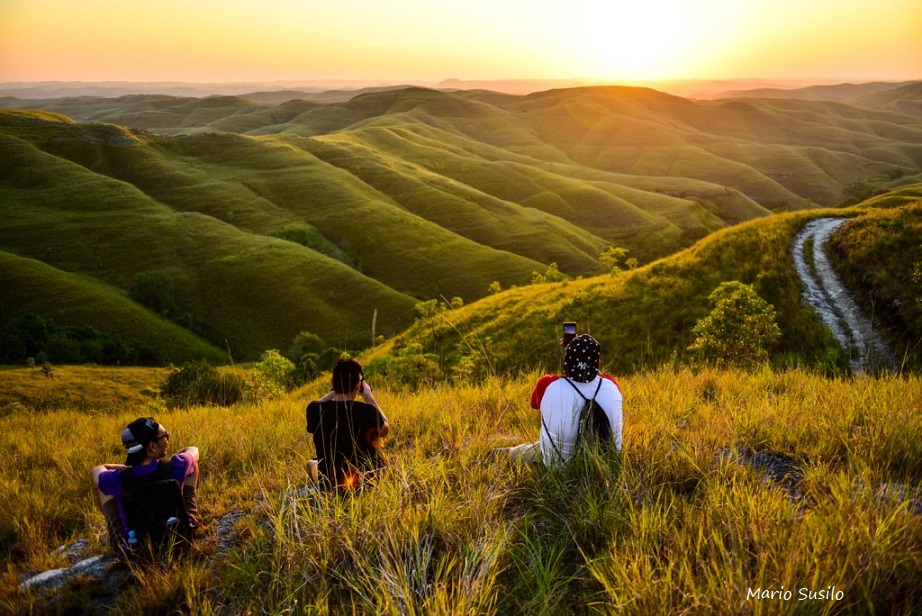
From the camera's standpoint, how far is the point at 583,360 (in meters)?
4.56

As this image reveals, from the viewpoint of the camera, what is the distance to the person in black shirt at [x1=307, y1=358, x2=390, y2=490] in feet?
16.1

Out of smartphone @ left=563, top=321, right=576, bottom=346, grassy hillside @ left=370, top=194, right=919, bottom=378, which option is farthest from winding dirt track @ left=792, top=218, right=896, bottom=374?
smartphone @ left=563, top=321, right=576, bottom=346

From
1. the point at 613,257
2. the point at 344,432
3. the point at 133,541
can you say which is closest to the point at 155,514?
the point at 133,541

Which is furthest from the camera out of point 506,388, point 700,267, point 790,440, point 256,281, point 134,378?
point 256,281

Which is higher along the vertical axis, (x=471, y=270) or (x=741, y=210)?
(x=741, y=210)

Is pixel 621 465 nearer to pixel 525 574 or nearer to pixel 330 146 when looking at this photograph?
pixel 525 574

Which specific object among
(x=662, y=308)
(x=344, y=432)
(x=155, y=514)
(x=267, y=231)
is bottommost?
(x=267, y=231)

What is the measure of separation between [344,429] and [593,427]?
2.45m

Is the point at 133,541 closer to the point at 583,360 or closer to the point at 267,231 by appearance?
the point at 583,360

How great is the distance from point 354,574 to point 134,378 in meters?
79.2

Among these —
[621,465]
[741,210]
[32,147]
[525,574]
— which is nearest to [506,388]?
[621,465]

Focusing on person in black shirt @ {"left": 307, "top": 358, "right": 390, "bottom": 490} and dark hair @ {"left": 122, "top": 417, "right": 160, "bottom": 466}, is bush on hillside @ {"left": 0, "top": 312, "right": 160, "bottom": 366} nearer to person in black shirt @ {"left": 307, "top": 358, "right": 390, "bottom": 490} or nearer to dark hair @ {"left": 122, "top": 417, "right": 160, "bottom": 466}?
dark hair @ {"left": 122, "top": 417, "right": 160, "bottom": 466}

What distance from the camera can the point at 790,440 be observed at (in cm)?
435

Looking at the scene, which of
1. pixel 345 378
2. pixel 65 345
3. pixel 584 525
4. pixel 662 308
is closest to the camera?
pixel 584 525
